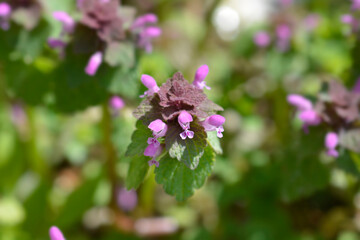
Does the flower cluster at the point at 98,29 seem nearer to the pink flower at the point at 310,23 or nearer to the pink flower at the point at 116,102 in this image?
the pink flower at the point at 116,102

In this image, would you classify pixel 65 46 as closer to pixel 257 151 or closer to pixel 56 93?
pixel 56 93

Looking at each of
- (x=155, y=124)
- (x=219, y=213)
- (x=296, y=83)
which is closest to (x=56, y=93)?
(x=155, y=124)

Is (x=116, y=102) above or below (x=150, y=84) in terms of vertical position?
above

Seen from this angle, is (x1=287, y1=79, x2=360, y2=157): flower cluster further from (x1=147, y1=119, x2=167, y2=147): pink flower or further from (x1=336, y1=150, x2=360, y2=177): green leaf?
(x1=147, y1=119, x2=167, y2=147): pink flower

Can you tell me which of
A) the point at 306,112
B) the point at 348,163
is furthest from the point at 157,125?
the point at 348,163

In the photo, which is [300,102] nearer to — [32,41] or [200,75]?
[200,75]

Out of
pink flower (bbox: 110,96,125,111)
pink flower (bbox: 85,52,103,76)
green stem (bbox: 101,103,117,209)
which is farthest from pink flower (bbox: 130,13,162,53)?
green stem (bbox: 101,103,117,209)

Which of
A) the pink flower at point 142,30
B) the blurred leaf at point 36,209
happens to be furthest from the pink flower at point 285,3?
the blurred leaf at point 36,209
